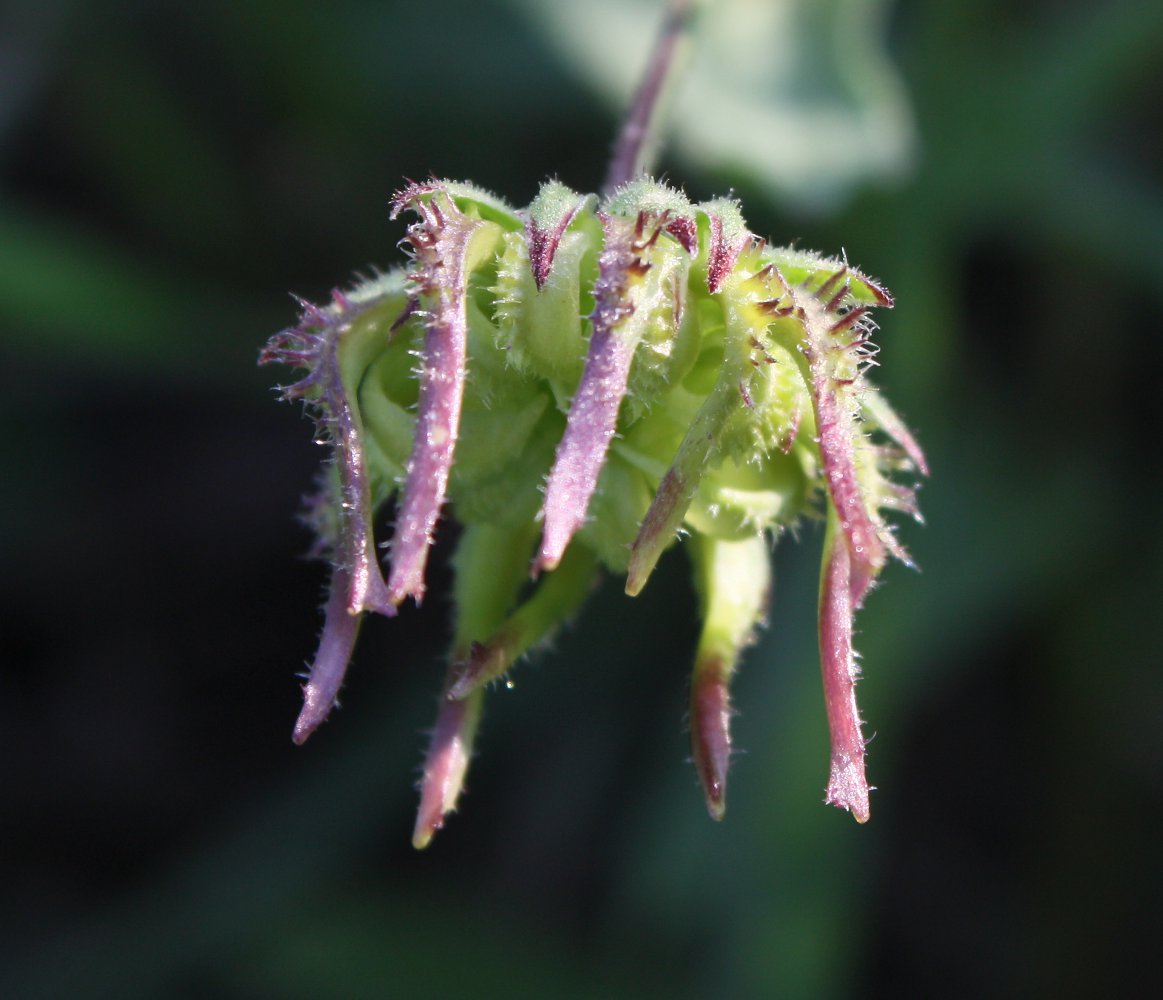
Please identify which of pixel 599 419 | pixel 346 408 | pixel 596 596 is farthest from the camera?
pixel 596 596

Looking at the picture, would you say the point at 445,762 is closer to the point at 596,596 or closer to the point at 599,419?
the point at 599,419

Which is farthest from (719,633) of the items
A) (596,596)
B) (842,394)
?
(596,596)

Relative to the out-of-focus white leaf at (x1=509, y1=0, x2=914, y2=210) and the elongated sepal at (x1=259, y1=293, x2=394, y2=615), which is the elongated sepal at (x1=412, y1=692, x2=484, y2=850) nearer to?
the elongated sepal at (x1=259, y1=293, x2=394, y2=615)

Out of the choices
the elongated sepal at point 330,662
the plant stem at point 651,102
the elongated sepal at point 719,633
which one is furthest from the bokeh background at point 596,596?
the elongated sepal at point 330,662

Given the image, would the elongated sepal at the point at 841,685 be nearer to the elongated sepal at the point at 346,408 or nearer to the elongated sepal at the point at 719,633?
the elongated sepal at the point at 719,633

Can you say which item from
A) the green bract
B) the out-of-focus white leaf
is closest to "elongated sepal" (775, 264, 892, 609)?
the green bract

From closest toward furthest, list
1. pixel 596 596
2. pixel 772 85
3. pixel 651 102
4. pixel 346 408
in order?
pixel 346 408 < pixel 651 102 < pixel 772 85 < pixel 596 596

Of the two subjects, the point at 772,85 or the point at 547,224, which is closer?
the point at 547,224

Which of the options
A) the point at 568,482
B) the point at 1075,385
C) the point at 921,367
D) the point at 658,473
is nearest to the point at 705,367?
the point at 658,473

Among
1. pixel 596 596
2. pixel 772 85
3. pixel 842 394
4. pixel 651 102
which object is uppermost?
pixel 772 85
